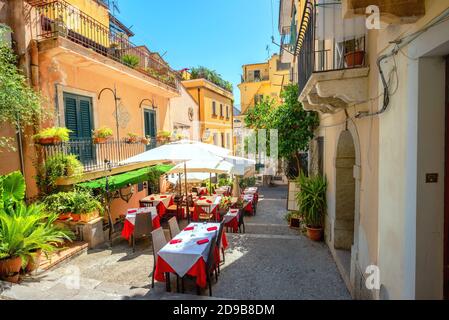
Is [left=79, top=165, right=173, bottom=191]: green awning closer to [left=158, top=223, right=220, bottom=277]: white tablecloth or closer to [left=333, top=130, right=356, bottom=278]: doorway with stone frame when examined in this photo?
[left=158, top=223, right=220, bottom=277]: white tablecloth

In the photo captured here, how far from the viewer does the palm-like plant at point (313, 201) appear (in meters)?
7.89

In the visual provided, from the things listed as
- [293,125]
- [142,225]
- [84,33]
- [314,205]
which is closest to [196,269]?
[142,225]

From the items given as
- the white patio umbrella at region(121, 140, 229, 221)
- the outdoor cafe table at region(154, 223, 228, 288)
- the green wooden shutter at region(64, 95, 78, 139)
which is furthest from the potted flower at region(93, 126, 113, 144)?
the outdoor cafe table at region(154, 223, 228, 288)

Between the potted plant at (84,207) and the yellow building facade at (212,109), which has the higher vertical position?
the yellow building facade at (212,109)

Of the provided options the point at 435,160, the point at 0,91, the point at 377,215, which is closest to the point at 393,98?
the point at 435,160

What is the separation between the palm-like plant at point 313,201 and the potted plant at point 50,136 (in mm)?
7507

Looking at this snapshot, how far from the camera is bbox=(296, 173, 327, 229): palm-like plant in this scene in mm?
7895

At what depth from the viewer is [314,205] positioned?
790 centimetres

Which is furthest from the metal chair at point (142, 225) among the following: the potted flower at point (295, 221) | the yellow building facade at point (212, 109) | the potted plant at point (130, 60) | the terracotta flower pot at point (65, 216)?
the yellow building facade at point (212, 109)

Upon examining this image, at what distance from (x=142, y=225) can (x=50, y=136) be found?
142 inches

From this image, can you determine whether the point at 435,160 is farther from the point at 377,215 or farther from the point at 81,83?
the point at 81,83

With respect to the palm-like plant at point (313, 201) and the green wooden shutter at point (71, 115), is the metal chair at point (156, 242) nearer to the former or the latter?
the palm-like plant at point (313, 201)

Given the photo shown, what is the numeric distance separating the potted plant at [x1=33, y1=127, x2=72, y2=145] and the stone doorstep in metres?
2.97
